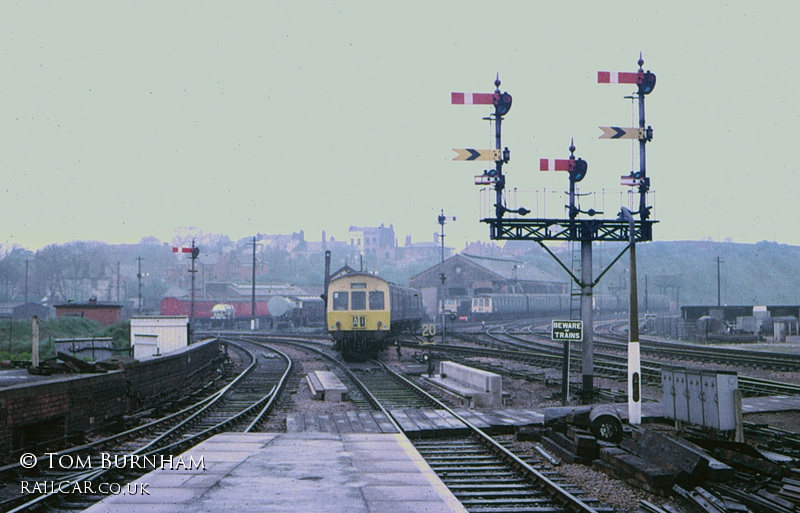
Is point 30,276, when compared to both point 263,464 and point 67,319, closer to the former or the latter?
point 67,319

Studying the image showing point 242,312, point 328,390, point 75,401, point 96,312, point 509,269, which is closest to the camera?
point 75,401

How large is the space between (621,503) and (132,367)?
10213mm

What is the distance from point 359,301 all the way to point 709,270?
109290 mm

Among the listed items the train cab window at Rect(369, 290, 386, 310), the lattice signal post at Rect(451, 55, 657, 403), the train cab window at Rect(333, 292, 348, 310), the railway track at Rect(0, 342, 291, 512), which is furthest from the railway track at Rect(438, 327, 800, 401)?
the railway track at Rect(0, 342, 291, 512)

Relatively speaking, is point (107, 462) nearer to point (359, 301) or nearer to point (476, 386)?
point (476, 386)

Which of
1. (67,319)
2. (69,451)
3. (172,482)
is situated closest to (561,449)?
(172,482)

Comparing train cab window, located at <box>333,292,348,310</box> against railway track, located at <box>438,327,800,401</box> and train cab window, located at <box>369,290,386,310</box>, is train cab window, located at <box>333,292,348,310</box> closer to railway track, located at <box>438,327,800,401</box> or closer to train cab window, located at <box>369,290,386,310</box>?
train cab window, located at <box>369,290,386,310</box>

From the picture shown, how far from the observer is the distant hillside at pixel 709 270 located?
108m

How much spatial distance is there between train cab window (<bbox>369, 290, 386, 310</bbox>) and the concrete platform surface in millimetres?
18287

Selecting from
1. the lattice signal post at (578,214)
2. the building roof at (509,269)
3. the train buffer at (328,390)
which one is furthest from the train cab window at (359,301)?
the building roof at (509,269)

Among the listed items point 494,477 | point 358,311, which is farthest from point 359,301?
point 494,477

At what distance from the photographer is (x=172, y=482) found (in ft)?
22.4

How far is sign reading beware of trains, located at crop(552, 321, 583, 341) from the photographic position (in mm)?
14266

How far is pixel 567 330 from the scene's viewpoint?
1428cm
